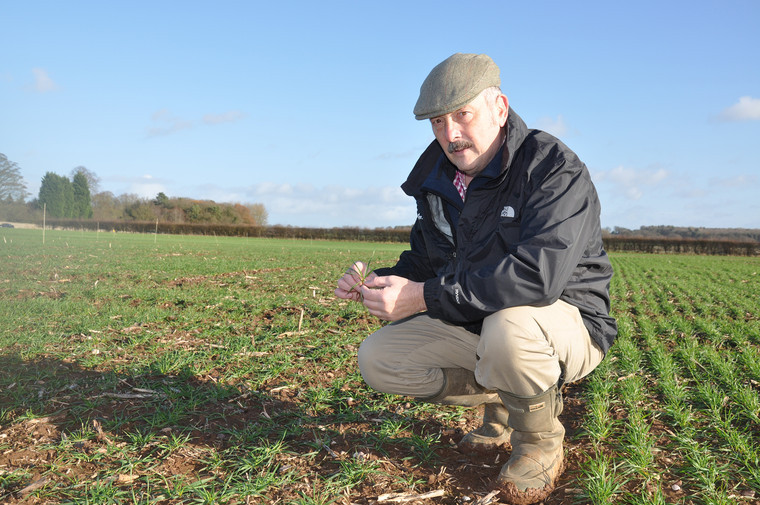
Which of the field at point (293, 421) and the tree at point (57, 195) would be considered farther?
the tree at point (57, 195)

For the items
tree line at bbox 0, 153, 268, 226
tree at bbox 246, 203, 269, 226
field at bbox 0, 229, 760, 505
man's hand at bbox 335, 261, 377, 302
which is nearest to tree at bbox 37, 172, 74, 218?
tree line at bbox 0, 153, 268, 226

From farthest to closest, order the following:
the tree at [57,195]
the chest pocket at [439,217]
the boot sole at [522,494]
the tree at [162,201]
Answer: 1. the tree at [162,201]
2. the tree at [57,195]
3. the chest pocket at [439,217]
4. the boot sole at [522,494]

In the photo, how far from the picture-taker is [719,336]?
672cm

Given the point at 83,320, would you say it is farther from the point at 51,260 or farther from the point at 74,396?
the point at 51,260

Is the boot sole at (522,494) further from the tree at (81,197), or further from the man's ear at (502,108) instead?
the tree at (81,197)

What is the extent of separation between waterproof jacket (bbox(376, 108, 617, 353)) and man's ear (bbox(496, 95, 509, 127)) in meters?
0.03

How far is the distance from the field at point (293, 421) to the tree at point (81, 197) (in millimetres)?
90134

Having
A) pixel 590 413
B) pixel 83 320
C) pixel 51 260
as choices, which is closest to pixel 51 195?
pixel 51 260

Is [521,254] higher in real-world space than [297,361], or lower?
higher

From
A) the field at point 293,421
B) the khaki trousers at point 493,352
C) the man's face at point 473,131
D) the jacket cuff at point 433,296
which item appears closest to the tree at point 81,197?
the field at point 293,421

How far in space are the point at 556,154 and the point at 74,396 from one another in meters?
3.74

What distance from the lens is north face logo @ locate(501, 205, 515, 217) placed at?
264 cm

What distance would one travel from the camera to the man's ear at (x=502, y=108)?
2.78 meters

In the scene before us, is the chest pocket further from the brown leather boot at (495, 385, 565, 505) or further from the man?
the brown leather boot at (495, 385, 565, 505)
